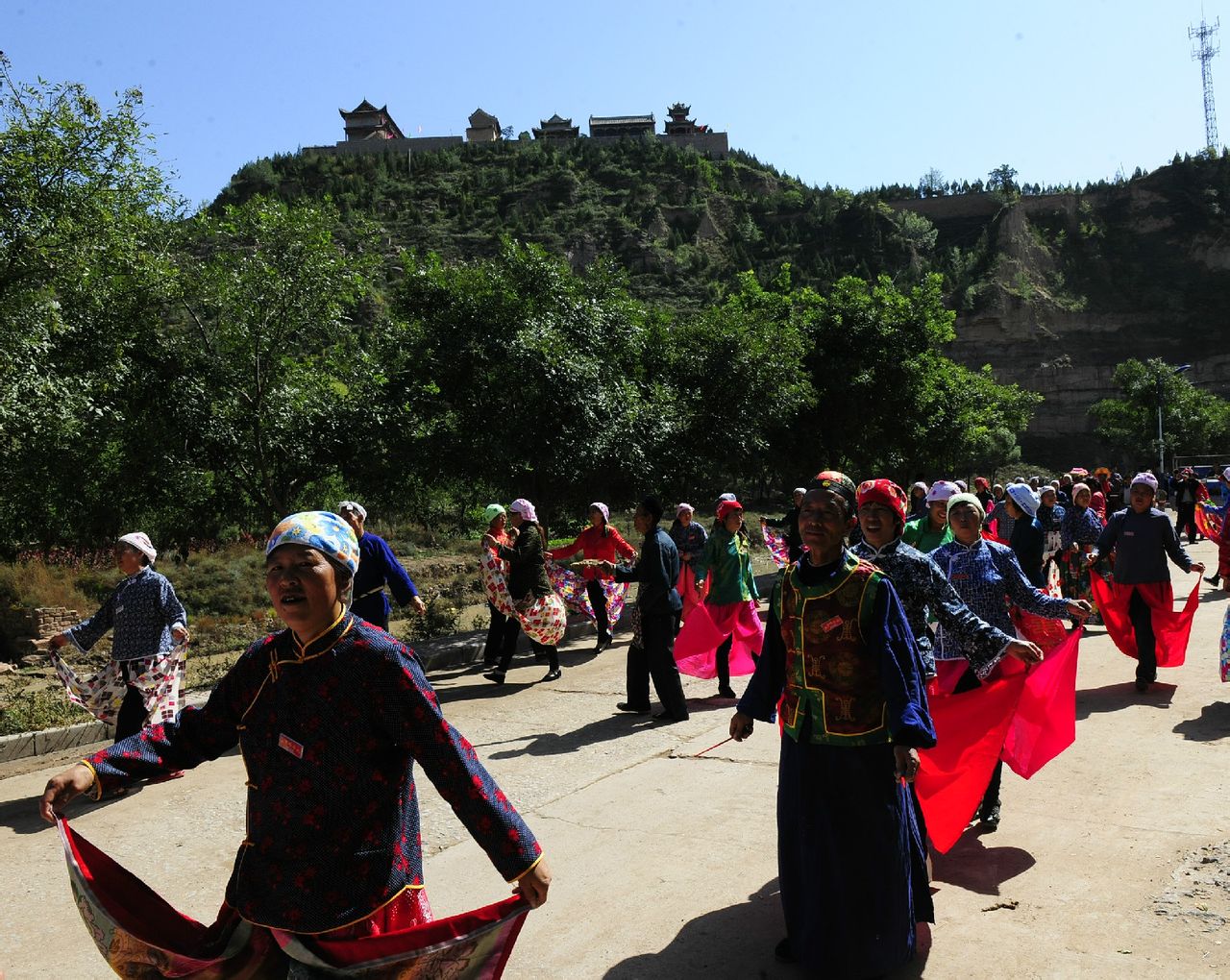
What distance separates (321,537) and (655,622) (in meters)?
6.18

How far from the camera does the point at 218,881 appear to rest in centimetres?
557

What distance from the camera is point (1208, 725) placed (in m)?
7.95

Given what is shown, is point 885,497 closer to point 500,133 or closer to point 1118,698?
point 1118,698

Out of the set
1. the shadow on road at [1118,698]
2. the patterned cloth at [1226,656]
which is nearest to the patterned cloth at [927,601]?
the shadow on road at [1118,698]

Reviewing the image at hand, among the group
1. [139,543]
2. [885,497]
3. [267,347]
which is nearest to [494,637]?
[267,347]

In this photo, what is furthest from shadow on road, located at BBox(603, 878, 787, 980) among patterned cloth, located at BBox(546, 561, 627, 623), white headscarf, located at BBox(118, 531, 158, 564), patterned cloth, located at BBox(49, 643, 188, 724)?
patterned cloth, located at BBox(546, 561, 627, 623)

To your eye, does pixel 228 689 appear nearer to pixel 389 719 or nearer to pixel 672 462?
pixel 389 719

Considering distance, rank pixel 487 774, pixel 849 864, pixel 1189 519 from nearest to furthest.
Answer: pixel 487 774
pixel 849 864
pixel 1189 519

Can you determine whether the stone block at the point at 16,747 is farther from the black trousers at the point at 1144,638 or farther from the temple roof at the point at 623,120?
the temple roof at the point at 623,120

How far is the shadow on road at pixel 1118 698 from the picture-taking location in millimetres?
8711

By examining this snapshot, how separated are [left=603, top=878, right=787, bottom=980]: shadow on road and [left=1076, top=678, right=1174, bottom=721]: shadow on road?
4669 mm

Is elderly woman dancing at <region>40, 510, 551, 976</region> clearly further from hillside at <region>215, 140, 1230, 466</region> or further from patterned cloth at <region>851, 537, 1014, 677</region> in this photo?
hillside at <region>215, 140, 1230, 466</region>

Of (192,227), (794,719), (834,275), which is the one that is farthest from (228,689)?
(834,275)

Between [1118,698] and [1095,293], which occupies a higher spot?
[1095,293]
